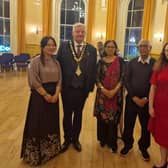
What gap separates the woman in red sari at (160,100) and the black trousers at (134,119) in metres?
0.25

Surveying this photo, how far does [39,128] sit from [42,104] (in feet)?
0.93

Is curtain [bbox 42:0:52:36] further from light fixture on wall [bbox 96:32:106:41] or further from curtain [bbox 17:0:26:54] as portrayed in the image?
light fixture on wall [bbox 96:32:106:41]

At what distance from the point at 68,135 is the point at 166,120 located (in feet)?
4.35

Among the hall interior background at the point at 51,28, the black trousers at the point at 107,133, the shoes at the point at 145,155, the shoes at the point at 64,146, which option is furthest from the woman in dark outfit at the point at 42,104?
the hall interior background at the point at 51,28

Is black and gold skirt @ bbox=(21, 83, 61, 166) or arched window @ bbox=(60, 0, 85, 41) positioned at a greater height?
arched window @ bbox=(60, 0, 85, 41)

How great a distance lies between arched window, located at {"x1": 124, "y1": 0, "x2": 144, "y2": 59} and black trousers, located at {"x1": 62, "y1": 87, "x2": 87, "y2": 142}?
8378 mm

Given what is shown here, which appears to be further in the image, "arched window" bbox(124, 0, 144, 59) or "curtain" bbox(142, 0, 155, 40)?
"arched window" bbox(124, 0, 144, 59)

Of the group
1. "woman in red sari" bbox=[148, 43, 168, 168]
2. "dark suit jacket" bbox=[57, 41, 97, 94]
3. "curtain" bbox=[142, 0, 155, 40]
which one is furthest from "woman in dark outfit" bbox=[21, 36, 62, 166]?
"curtain" bbox=[142, 0, 155, 40]

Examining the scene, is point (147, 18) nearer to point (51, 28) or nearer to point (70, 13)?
point (70, 13)

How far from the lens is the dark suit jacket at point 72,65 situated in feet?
9.70

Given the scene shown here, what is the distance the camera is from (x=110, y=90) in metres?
3.01

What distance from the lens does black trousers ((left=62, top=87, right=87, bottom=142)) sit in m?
3.03

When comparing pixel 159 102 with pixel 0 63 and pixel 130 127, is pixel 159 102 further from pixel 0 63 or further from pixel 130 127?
pixel 0 63

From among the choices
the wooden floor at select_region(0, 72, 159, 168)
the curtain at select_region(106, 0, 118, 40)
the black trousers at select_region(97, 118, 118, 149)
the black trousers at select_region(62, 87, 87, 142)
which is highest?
the curtain at select_region(106, 0, 118, 40)
